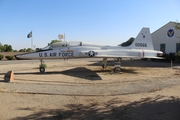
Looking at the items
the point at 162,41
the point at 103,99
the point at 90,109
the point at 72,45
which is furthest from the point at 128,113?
the point at 162,41

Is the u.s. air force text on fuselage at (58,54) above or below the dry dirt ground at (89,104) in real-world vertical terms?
above

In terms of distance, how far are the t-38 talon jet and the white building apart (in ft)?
42.6

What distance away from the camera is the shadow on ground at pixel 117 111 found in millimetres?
4980

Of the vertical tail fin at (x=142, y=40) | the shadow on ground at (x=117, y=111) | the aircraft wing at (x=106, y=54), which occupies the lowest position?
the shadow on ground at (x=117, y=111)

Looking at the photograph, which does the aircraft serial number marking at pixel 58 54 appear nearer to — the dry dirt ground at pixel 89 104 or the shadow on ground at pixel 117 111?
the dry dirt ground at pixel 89 104

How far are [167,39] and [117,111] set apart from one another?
28.6 metres

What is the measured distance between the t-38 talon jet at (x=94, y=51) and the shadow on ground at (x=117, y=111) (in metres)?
8.86

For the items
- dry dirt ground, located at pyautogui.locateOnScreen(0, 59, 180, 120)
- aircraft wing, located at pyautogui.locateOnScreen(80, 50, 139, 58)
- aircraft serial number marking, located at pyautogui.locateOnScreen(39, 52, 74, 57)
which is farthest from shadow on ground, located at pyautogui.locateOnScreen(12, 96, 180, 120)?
aircraft serial number marking, located at pyautogui.locateOnScreen(39, 52, 74, 57)

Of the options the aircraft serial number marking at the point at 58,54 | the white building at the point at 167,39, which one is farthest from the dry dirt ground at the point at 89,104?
the white building at the point at 167,39

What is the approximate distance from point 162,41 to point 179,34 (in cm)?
416

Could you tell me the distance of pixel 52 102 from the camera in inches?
250

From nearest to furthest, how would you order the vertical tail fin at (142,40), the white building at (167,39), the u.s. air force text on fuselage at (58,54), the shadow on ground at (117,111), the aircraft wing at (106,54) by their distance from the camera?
1. the shadow on ground at (117,111)
2. the u.s. air force text on fuselage at (58,54)
3. the aircraft wing at (106,54)
4. the vertical tail fin at (142,40)
5. the white building at (167,39)

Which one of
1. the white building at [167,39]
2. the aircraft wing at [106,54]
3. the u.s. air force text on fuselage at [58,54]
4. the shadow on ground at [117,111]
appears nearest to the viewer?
the shadow on ground at [117,111]

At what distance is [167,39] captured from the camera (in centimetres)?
3052
